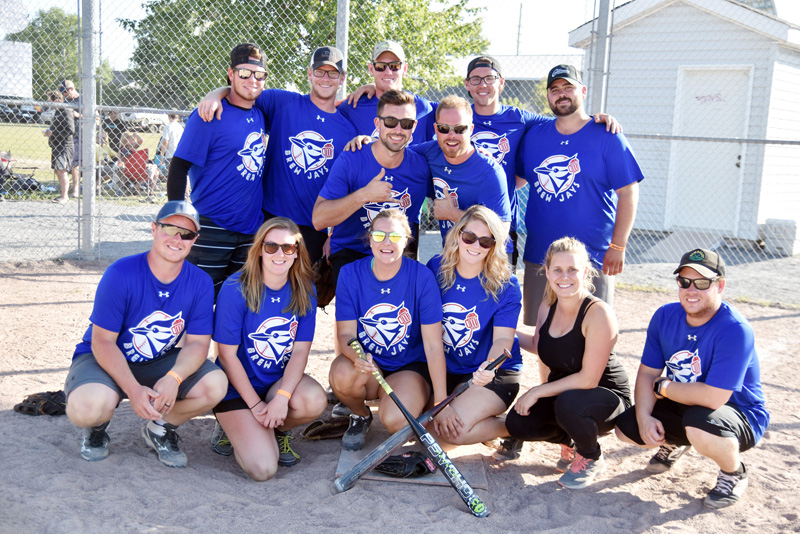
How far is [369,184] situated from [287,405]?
1.30 metres

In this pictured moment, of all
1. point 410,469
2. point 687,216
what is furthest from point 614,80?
point 410,469

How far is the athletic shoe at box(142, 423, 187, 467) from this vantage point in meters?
3.43

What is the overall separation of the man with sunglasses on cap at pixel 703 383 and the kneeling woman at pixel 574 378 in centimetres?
19

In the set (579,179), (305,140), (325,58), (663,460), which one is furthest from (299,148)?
(663,460)

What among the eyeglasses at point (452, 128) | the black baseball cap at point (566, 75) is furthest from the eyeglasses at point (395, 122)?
the black baseball cap at point (566, 75)

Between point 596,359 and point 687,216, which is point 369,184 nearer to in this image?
point 596,359

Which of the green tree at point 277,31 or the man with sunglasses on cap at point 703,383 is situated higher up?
the green tree at point 277,31

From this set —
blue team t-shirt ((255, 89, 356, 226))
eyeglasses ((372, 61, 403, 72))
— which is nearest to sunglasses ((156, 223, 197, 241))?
blue team t-shirt ((255, 89, 356, 226))

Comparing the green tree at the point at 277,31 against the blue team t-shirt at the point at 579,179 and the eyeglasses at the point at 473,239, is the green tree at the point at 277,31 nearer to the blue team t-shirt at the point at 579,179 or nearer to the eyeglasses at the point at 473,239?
the blue team t-shirt at the point at 579,179

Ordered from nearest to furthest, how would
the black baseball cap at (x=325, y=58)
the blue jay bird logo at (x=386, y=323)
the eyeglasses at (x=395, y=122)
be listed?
the blue jay bird logo at (x=386, y=323) < the eyeglasses at (x=395, y=122) < the black baseball cap at (x=325, y=58)

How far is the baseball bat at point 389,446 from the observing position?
3.25 metres

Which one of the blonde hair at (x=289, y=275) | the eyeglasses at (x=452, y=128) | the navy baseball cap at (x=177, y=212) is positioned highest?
the eyeglasses at (x=452, y=128)

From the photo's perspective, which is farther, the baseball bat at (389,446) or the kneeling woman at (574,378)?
the kneeling woman at (574,378)

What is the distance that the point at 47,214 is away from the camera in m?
10.6
